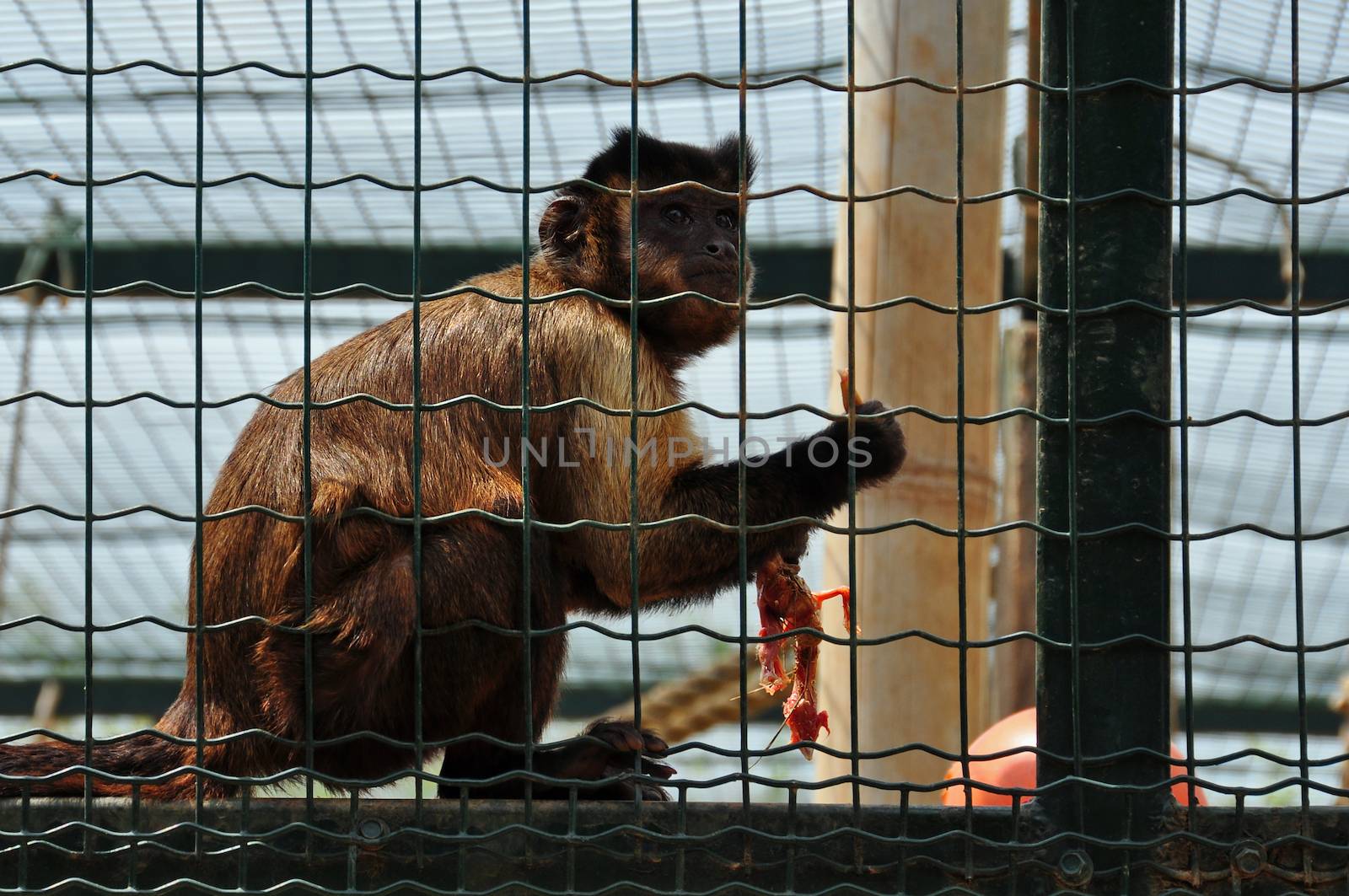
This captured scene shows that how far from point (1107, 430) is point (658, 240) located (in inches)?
85.8

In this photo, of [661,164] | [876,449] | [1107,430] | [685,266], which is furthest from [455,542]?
[661,164]

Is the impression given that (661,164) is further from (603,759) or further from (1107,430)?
(1107,430)

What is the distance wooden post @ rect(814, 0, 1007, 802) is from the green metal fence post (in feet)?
4.76

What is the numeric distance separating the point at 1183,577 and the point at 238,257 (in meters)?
5.36

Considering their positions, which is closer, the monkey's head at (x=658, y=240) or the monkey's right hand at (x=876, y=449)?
the monkey's right hand at (x=876, y=449)

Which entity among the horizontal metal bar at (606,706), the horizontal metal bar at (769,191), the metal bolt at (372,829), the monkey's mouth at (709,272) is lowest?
the horizontal metal bar at (606,706)

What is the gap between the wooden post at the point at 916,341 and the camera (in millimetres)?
5305

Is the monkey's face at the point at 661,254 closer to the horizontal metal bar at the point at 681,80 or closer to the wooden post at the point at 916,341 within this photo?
the wooden post at the point at 916,341

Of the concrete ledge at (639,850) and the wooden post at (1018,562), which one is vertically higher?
the concrete ledge at (639,850)

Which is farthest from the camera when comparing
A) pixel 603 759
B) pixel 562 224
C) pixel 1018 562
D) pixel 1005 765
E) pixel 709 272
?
pixel 1018 562

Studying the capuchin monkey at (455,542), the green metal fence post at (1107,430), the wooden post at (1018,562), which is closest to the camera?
the green metal fence post at (1107,430)

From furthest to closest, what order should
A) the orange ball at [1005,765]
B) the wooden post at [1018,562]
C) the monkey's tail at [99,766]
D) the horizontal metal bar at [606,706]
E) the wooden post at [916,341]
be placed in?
the horizontal metal bar at [606,706]
the wooden post at [1018,562]
the wooden post at [916,341]
the orange ball at [1005,765]
the monkey's tail at [99,766]

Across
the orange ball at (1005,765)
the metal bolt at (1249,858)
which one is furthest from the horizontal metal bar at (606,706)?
the metal bolt at (1249,858)

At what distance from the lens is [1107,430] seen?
12.1ft
